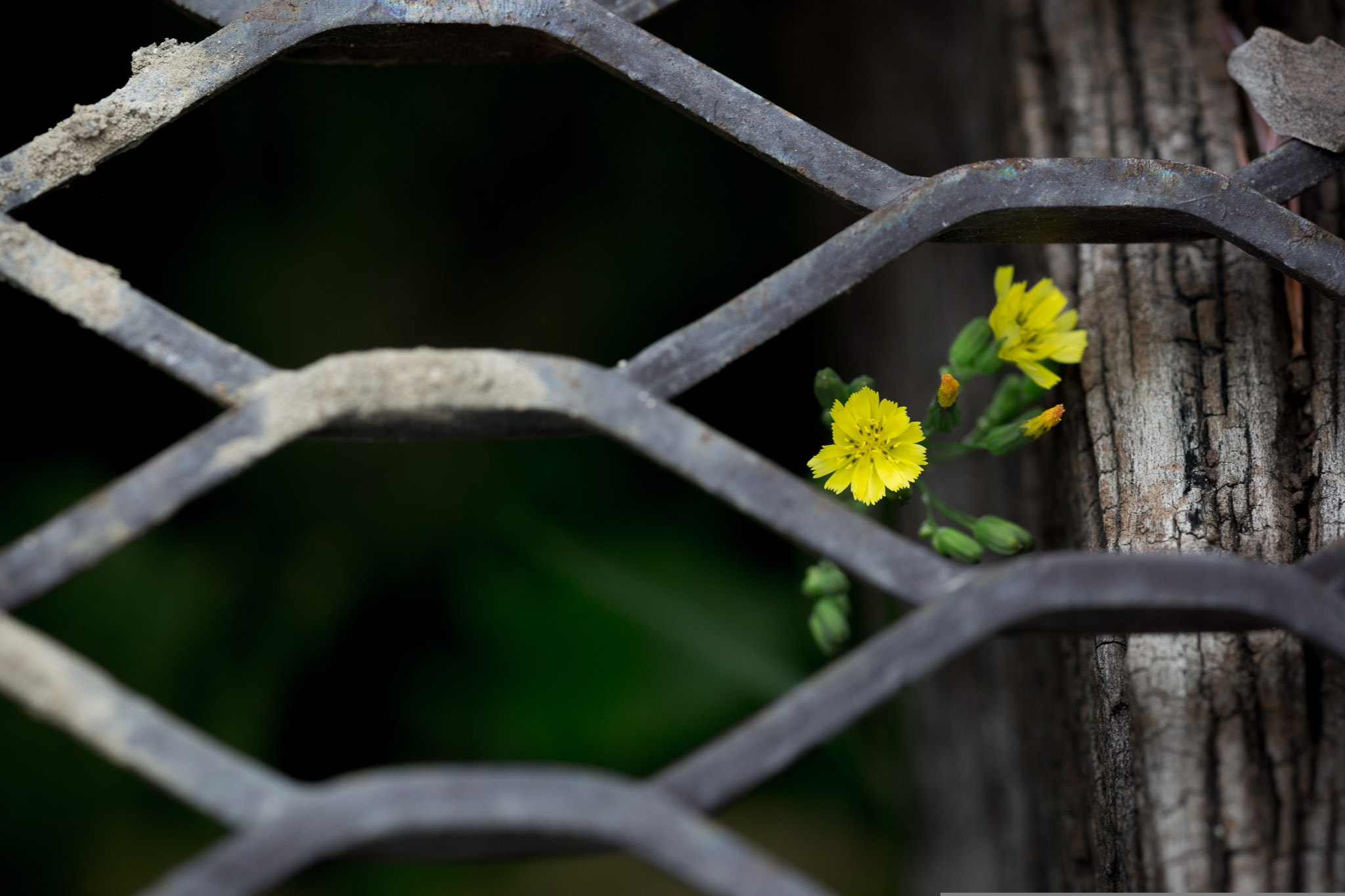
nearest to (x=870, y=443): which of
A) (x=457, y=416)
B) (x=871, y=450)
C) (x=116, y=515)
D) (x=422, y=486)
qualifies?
(x=871, y=450)

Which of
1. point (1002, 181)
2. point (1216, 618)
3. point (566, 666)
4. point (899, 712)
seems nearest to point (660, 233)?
point (566, 666)

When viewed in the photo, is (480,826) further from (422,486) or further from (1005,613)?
(422,486)

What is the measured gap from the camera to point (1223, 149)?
36.4 inches

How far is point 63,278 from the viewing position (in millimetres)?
647

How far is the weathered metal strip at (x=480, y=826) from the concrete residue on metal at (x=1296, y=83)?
2.26ft

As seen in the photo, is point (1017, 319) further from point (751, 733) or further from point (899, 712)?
point (899, 712)

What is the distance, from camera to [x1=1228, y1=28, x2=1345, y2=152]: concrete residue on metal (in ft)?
2.50

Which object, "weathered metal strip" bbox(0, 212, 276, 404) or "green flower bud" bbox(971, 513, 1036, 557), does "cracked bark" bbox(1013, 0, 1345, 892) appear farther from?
"weathered metal strip" bbox(0, 212, 276, 404)

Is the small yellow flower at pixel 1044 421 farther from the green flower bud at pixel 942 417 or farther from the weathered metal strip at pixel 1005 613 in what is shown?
the weathered metal strip at pixel 1005 613

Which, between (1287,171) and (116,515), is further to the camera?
(1287,171)

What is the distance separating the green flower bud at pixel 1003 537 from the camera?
865 mm

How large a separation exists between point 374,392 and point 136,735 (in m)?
0.24

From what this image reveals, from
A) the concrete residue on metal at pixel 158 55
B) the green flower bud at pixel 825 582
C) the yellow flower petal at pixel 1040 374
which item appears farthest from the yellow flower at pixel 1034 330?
the concrete residue on metal at pixel 158 55

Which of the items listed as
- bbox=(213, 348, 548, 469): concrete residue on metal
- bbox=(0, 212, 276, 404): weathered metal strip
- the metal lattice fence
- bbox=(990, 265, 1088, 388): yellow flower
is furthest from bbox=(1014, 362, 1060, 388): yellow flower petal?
bbox=(0, 212, 276, 404): weathered metal strip
